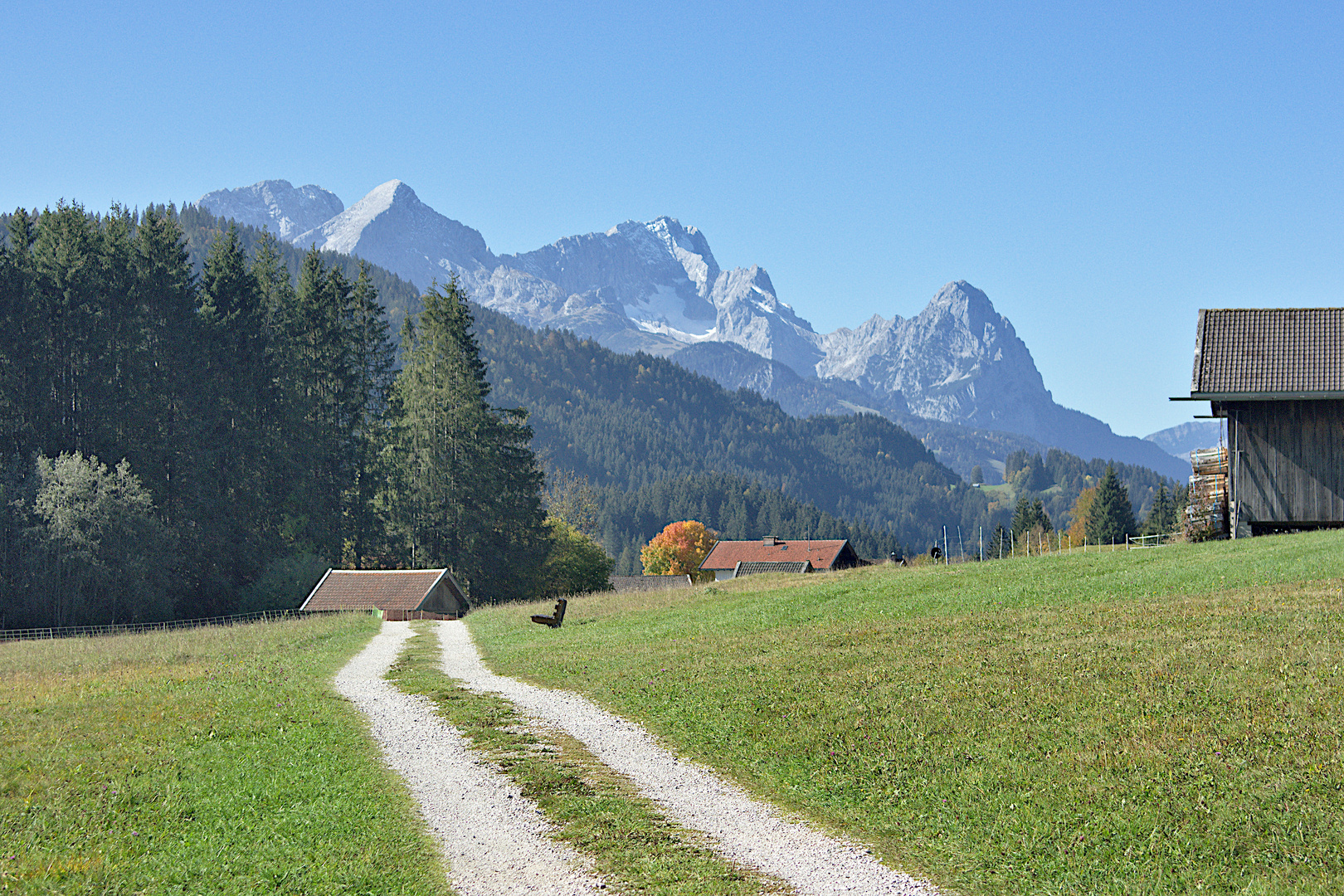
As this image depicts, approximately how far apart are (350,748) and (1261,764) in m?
12.1

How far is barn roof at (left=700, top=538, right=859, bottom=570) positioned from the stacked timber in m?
63.8

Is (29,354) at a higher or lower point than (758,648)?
higher

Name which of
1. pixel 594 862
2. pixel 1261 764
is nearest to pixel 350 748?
pixel 594 862

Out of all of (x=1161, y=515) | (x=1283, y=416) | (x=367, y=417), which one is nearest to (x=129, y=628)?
(x=367, y=417)

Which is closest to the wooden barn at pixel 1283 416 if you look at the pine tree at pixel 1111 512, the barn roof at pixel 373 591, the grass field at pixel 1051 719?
the grass field at pixel 1051 719

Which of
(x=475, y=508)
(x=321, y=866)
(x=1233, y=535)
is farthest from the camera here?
(x=475, y=508)

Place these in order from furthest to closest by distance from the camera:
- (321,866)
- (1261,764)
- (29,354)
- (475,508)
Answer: (475,508), (29,354), (1261,764), (321,866)

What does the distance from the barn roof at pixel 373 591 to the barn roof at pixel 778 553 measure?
187ft

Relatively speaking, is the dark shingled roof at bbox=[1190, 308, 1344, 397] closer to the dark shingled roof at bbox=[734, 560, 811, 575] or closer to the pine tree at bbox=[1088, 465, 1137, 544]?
the dark shingled roof at bbox=[734, 560, 811, 575]

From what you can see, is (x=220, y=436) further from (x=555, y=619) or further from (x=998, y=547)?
(x=998, y=547)

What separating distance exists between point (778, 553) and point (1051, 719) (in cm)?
9615

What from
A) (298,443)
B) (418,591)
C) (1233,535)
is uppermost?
(298,443)

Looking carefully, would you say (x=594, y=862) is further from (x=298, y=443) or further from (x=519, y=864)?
(x=298, y=443)

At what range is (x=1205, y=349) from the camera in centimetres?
3697
